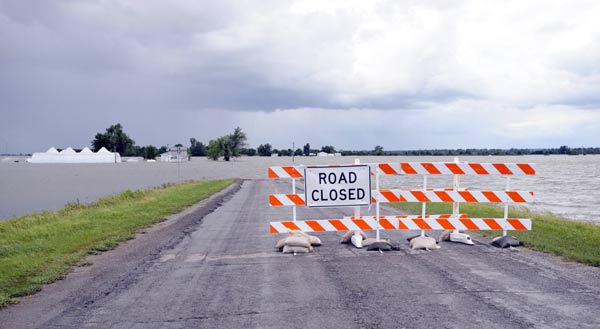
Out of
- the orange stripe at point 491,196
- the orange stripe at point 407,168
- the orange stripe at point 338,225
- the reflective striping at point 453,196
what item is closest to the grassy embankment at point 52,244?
the orange stripe at point 338,225

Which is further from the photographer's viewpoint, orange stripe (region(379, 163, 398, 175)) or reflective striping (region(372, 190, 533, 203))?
orange stripe (region(379, 163, 398, 175))

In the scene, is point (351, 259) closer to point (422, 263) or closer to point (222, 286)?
point (422, 263)

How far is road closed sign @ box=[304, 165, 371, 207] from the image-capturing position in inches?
418

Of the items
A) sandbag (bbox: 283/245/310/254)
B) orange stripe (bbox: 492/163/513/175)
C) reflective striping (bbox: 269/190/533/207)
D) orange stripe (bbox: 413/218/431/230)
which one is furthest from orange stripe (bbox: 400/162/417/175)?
sandbag (bbox: 283/245/310/254)

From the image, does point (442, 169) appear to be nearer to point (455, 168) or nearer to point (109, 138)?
point (455, 168)

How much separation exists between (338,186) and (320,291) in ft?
12.8

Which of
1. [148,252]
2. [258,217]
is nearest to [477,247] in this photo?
[148,252]

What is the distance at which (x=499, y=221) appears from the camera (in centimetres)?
1081

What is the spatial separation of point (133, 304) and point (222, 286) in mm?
1296

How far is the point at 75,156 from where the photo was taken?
605ft

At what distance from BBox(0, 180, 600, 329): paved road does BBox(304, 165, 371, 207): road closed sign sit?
974 mm

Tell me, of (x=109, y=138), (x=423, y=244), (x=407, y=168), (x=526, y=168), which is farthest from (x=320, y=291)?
(x=109, y=138)

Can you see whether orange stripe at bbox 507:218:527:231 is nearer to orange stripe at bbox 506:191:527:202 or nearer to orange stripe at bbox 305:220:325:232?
orange stripe at bbox 506:191:527:202

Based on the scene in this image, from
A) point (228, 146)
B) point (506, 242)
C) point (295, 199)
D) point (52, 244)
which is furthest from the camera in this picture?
point (228, 146)
